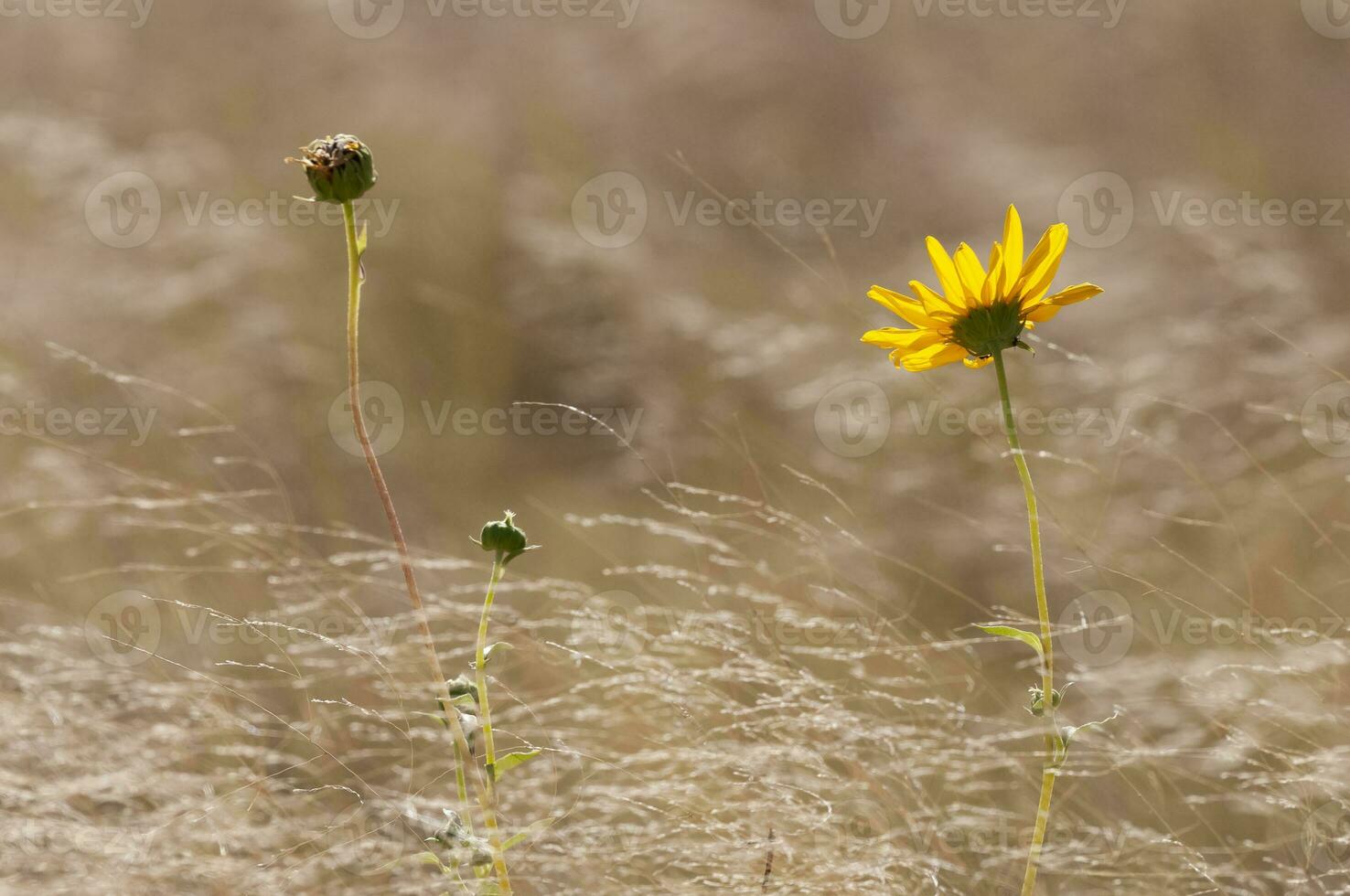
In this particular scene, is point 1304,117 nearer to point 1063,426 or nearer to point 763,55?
point 763,55

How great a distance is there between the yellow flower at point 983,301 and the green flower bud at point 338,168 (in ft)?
1.36

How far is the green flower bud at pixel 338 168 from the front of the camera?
881mm

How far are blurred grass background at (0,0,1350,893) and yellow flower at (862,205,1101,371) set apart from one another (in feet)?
0.85

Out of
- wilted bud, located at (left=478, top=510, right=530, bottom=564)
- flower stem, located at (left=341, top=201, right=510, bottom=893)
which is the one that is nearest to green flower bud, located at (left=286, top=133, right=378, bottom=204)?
flower stem, located at (left=341, top=201, right=510, bottom=893)

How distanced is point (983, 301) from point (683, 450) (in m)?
1.45

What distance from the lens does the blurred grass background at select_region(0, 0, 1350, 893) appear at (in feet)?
3.76

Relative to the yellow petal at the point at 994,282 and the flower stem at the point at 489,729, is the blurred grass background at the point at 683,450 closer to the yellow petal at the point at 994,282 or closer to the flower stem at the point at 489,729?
the flower stem at the point at 489,729

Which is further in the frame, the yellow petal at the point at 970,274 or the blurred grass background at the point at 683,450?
the blurred grass background at the point at 683,450

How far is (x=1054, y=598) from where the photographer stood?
79.5 inches

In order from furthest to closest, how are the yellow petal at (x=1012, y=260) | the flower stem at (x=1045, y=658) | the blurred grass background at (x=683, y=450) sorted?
the blurred grass background at (x=683, y=450) → the yellow petal at (x=1012, y=260) → the flower stem at (x=1045, y=658)

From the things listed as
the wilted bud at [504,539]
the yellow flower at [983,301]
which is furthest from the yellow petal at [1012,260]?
the wilted bud at [504,539]

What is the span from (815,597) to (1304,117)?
8.67 feet

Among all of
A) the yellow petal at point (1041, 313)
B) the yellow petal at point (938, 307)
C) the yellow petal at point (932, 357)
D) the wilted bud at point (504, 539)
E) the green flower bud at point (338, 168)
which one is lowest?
the wilted bud at point (504, 539)

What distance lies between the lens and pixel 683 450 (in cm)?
229
